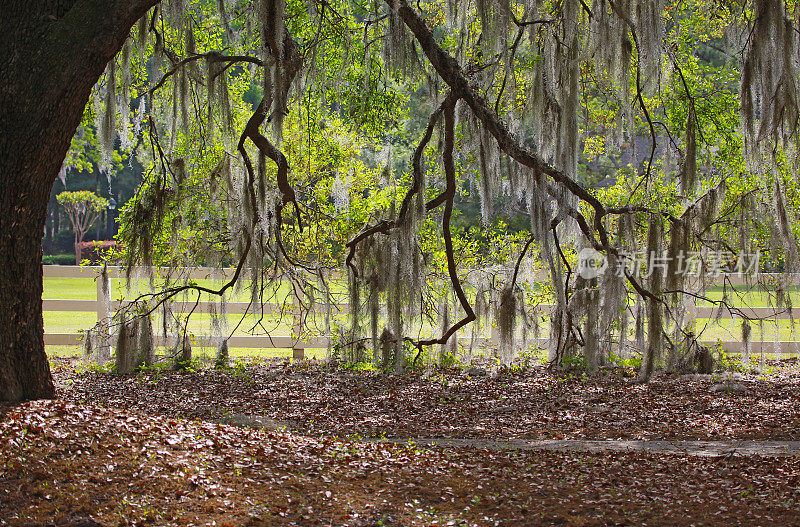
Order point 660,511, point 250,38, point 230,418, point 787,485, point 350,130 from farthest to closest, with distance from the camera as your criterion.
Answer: point 350,130, point 250,38, point 230,418, point 787,485, point 660,511

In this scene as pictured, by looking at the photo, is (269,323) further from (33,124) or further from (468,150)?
(33,124)

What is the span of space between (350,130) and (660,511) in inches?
266

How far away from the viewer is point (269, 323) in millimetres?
12352

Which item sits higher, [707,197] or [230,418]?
[707,197]

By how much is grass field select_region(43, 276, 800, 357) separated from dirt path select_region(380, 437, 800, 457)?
9.71 ft

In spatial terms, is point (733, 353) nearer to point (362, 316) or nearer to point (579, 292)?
point (579, 292)

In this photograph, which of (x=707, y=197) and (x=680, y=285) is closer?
(x=680, y=285)

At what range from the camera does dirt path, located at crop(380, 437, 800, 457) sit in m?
A: 4.26

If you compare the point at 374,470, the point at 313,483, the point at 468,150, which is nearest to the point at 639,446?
the point at 374,470

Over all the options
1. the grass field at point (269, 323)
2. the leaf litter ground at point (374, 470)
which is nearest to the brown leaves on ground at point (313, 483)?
the leaf litter ground at point (374, 470)

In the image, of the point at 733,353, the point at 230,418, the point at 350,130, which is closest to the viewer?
the point at 230,418

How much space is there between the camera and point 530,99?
6.29m

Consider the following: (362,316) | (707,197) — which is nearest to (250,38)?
(362,316)

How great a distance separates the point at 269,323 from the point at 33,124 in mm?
9066
